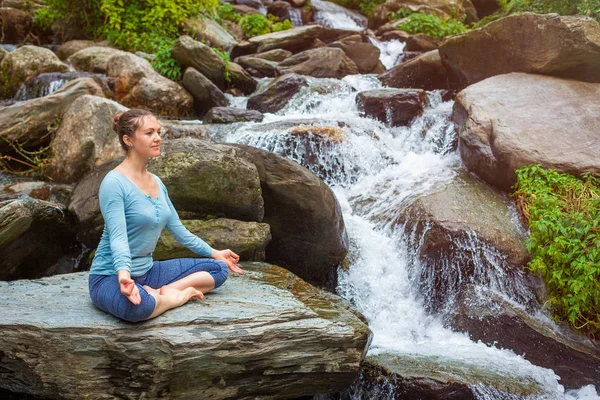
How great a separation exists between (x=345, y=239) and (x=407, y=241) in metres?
0.83

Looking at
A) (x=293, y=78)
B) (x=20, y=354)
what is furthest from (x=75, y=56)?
(x=20, y=354)

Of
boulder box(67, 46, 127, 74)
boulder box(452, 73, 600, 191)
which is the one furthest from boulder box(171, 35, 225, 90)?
boulder box(452, 73, 600, 191)

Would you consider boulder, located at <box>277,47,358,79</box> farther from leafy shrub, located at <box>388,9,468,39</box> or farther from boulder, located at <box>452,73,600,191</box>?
boulder, located at <box>452,73,600,191</box>

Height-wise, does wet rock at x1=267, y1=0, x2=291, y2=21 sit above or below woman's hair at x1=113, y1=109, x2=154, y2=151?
below

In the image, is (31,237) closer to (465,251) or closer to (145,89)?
(465,251)

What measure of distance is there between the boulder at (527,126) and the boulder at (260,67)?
20.0ft

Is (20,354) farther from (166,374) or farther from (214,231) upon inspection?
(214,231)

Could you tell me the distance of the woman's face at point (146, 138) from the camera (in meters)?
3.41

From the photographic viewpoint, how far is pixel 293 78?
11.4 meters

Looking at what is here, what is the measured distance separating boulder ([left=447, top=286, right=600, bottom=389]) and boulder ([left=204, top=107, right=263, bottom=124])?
5490 millimetres

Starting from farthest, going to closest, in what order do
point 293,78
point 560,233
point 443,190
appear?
point 293,78 < point 443,190 < point 560,233

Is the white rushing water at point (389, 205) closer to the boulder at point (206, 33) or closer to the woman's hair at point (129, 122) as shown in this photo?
the woman's hair at point (129, 122)

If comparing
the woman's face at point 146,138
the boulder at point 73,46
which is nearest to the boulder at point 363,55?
the boulder at point 73,46

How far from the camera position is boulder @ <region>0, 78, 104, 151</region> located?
7840 mm
